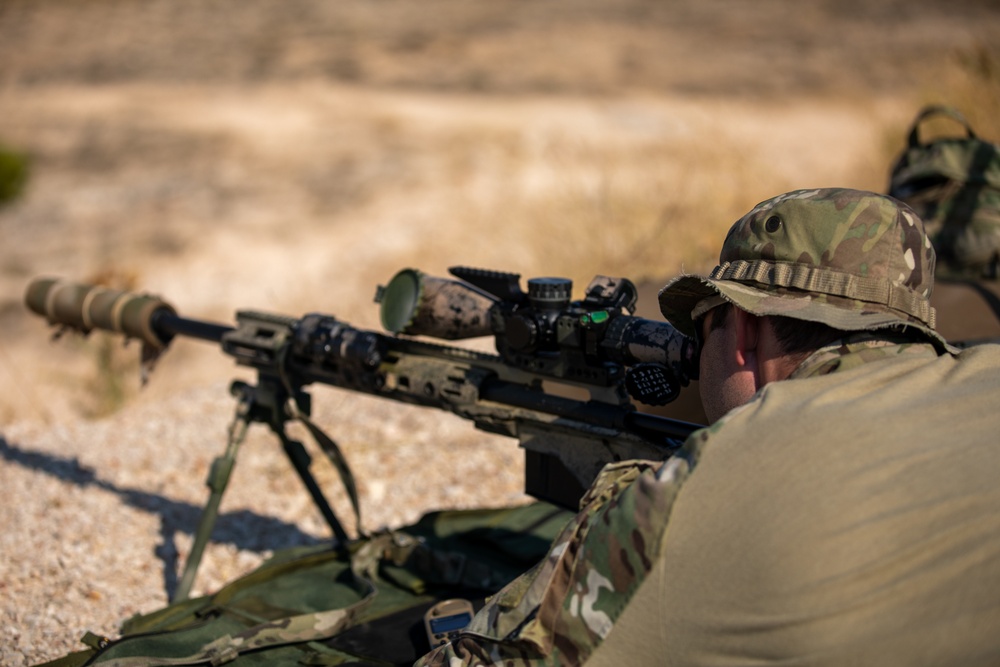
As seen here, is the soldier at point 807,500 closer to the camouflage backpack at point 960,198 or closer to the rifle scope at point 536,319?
the rifle scope at point 536,319

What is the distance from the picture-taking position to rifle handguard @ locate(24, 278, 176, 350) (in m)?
Answer: 4.62

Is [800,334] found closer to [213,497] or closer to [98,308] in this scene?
[213,497]

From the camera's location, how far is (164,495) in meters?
5.25

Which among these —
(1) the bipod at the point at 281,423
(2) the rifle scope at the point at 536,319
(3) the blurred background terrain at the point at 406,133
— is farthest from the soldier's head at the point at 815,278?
(3) the blurred background terrain at the point at 406,133

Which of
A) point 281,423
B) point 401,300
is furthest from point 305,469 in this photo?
point 401,300

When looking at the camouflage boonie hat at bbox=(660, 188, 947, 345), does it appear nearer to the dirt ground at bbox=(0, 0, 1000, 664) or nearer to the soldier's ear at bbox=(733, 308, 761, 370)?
the soldier's ear at bbox=(733, 308, 761, 370)

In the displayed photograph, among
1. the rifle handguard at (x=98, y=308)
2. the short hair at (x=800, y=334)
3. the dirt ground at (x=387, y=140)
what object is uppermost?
the dirt ground at (x=387, y=140)

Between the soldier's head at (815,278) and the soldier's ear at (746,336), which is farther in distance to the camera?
the soldier's ear at (746,336)

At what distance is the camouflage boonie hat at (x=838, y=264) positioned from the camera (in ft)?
6.96

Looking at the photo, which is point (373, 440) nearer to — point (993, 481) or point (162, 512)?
point (162, 512)

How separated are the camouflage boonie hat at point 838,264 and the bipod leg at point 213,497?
98.8 inches

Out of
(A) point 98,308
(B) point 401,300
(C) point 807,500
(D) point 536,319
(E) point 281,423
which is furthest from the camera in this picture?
(A) point 98,308

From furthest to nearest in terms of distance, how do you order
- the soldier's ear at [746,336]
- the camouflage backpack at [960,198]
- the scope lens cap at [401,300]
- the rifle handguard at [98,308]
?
the camouflage backpack at [960,198]
the rifle handguard at [98,308]
the scope lens cap at [401,300]
the soldier's ear at [746,336]

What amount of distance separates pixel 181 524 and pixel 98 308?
113 cm
